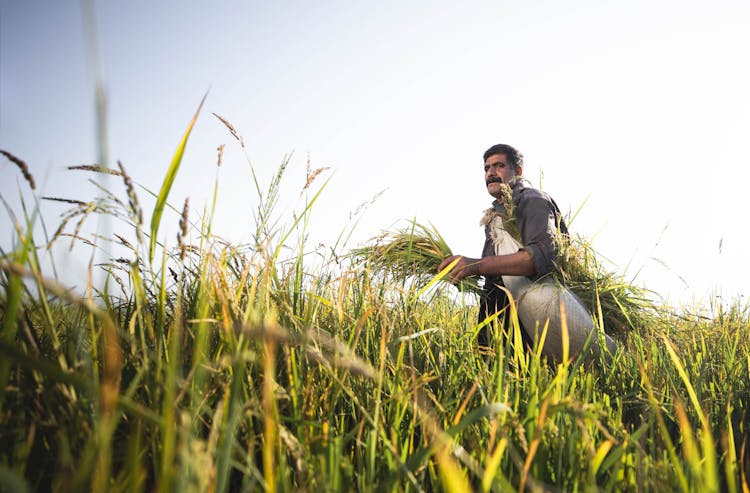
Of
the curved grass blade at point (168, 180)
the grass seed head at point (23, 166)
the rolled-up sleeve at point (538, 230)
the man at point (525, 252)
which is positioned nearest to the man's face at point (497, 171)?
the man at point (525, 252)

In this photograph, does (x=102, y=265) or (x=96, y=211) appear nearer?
(x=96, y=211)

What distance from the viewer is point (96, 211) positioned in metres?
0.90

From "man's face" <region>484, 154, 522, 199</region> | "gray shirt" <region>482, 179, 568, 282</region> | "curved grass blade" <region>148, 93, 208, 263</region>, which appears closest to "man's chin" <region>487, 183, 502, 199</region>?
"man's face" <region>484, 154, 522, 199</region>

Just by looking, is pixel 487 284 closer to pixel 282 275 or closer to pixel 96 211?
pixel 282 275

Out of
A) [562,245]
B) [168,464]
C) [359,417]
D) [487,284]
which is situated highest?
[562,245]

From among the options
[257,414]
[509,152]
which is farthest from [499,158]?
[257,414]

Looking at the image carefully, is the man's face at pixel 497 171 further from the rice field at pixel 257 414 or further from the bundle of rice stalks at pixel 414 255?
the rice field at pixel 257 414

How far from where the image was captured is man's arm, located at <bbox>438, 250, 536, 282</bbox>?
8.76 ft

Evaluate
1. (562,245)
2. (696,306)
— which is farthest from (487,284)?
(696,306)

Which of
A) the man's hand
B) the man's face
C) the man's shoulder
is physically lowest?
the man's hand

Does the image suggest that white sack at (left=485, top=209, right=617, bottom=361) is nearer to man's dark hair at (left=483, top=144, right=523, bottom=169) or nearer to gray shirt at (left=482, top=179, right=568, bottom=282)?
gray shirt at (left=482, top=179, right=568, bottom=282)

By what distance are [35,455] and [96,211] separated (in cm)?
51

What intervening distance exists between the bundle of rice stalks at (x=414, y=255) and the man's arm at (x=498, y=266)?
12cm

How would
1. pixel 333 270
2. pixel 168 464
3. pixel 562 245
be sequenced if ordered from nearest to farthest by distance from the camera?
pixel 168 464 → pixel 333 270 → pixel 562 245
